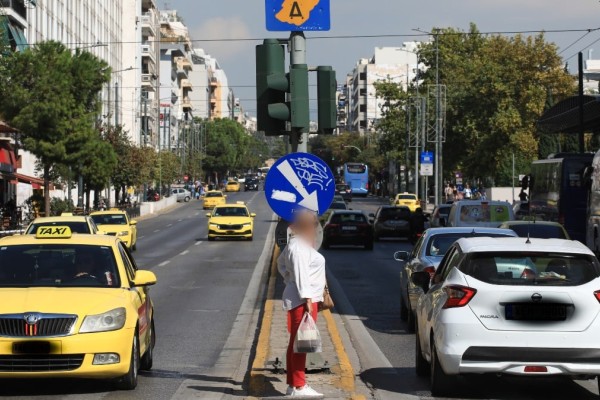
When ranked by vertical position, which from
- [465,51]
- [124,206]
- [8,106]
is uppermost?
[465,51]

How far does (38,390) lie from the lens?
36.6 ft

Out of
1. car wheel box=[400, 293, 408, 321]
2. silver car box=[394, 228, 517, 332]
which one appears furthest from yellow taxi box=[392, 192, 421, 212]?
silver car box=[394, 228, 517, 332]

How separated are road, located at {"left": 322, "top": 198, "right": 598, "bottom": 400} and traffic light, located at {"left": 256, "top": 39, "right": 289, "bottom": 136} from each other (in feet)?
8.99

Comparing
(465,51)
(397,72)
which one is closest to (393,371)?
(465,51)

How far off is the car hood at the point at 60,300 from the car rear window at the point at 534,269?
10.5ft

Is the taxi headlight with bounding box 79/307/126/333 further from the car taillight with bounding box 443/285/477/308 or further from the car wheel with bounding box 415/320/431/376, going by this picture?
the car wheel with bounding box 415/320/431/376

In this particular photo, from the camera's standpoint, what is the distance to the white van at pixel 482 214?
1252 inches

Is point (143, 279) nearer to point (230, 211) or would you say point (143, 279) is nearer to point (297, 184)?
point (297, 184)

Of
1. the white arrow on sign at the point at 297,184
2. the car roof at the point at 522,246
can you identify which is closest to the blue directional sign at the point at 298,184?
the white arrow on sign at the point at 297,184

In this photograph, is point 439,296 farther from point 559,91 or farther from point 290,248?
point 559,91

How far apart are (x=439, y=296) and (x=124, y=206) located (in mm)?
77369

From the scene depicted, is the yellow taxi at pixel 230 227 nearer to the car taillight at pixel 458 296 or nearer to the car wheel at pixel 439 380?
the car wheel at pixel 439 380

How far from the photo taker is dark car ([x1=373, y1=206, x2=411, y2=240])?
1934 inches

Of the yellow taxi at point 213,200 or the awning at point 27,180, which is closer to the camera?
the awning at point 27,180
